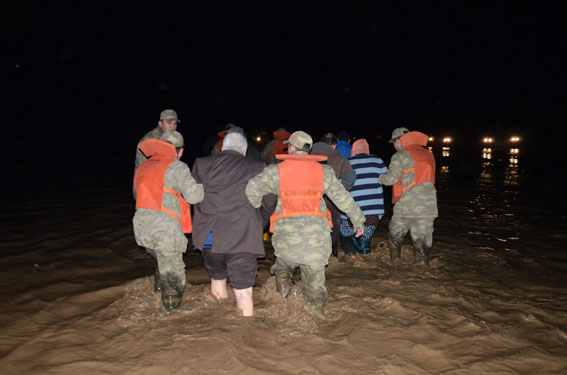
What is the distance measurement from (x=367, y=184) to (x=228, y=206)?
9.46 ft

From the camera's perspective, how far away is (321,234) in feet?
12.4

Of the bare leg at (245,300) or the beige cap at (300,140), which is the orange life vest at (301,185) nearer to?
the beige cap at (300,140)

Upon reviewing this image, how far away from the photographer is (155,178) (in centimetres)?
377

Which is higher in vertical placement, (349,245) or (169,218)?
(169,218)

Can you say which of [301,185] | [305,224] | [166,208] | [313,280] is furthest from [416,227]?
[166,208]

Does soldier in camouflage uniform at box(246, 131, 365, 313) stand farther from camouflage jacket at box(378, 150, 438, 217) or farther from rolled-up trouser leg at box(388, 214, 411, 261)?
rolled-up trouser leg at box(388, 214, 411, 261)

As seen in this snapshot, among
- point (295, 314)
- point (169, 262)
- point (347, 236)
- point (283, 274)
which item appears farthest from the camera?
point (347, 236)

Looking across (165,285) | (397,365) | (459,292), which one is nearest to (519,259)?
(459,292)

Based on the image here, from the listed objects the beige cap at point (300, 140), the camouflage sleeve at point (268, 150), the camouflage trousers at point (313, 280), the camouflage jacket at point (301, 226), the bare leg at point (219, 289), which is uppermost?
the beige cap at point (300, 140)

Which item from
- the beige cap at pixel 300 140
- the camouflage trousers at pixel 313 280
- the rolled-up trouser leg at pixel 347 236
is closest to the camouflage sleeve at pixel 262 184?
the beige cap at pixel 300 140

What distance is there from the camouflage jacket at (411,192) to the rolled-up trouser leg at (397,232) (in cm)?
17

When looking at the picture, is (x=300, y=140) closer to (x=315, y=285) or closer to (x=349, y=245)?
(x=315, y=285)

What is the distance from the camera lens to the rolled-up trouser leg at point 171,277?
3.92 metres

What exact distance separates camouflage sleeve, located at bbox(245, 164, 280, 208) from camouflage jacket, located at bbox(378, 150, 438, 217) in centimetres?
251
